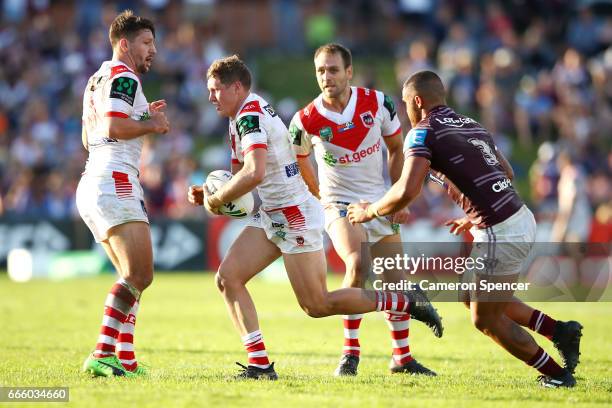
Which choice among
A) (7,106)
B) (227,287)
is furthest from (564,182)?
(7,106)

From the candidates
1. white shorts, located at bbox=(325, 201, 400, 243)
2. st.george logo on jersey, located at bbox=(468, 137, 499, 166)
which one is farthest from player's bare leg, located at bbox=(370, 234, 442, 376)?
st.george logo on jersey, located at bbox=(468, 137, 499, 166)

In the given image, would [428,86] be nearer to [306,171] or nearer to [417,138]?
[417,138]

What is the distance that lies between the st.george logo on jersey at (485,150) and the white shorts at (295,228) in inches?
61.2

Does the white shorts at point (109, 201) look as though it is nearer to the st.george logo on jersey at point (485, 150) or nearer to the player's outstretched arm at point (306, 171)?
the player's outstretched arm at point (306, 171)

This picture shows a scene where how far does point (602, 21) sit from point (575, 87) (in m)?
4.23

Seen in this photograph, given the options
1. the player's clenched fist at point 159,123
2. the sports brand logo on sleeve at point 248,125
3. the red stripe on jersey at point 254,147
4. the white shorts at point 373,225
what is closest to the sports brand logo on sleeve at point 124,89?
the player's clenched fist at point 159,123

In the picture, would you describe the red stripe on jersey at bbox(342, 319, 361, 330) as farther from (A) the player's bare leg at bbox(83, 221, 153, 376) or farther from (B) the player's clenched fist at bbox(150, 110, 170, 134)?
(B) the player's clenched fist at bbox(150, 110, 170, 134)

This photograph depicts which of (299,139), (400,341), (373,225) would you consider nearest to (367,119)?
(299,139)

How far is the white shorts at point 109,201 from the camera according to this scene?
337 inches

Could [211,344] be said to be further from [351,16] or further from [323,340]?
[351,16]

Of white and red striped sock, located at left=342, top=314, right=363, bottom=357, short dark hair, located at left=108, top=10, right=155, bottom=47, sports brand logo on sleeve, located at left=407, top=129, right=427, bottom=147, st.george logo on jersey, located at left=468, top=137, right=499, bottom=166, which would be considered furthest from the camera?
white and red striped sock, located at left=342, top=314, right=363, bottom=357

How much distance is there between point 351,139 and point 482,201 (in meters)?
1.97

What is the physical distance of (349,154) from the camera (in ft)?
31.5

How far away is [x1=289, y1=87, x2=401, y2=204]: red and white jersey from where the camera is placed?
9562 millimetres
